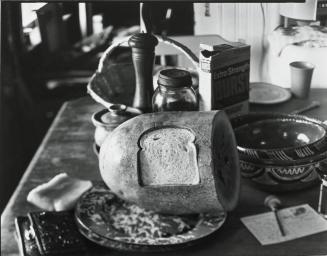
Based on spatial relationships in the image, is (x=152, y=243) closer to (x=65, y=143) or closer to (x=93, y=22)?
(x=65, y=143)

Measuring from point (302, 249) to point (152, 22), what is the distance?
0.74 metres

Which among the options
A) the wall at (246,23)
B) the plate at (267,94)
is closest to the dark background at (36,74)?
the wall at (246,23)

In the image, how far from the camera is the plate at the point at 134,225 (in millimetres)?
950

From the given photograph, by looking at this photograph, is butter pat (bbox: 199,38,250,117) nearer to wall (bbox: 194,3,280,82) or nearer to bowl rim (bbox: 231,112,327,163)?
bowl rim (bbox: 231,112,327,163)

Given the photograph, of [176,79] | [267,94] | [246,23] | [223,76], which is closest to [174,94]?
Answer: [176,79]

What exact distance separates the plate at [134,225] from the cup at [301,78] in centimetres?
73

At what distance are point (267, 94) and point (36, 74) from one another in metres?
1.47

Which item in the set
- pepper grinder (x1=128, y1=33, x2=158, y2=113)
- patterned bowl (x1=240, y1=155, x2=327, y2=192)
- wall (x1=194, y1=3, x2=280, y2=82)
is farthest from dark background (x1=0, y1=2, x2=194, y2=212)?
patterned bowl (x1=240, y1=155, x2=327, y2=192)

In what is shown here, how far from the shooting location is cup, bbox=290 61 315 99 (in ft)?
5.25

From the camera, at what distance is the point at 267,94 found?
1646mm

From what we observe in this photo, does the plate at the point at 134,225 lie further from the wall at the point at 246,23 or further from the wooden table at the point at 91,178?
the wall at the point at 246,23

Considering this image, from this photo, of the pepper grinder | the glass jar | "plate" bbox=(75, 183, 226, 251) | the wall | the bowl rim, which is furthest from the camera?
the wall

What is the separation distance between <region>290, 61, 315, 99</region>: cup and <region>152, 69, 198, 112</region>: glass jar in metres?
0.53

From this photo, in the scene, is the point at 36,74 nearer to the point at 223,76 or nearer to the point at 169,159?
the point at 223,76
